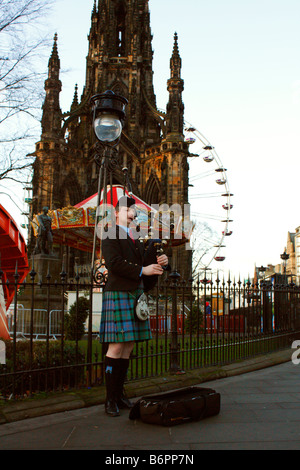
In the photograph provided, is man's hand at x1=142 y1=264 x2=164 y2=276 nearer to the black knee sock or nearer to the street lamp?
the black knee sock

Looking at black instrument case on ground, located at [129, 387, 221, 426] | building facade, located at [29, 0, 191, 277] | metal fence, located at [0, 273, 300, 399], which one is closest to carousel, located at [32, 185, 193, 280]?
metal fence, located at [0, 273, 300, 399]

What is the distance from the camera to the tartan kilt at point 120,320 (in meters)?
4.03

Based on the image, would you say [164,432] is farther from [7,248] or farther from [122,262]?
[7,248]

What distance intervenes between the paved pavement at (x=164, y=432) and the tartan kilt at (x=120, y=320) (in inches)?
28.2

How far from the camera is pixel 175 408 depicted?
11.9 ft

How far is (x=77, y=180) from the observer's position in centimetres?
3325

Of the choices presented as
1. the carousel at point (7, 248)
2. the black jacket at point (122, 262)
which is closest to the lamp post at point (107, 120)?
the carousel at point (7, 248)

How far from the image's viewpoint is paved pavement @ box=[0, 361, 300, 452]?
305 cm

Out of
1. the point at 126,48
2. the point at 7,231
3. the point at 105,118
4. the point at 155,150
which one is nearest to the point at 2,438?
the point at 7,231

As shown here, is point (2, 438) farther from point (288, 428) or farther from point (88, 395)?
point (288, 428)

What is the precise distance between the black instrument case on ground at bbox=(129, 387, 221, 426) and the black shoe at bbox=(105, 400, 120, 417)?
0.23m

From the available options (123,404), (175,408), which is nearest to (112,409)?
(123,404)

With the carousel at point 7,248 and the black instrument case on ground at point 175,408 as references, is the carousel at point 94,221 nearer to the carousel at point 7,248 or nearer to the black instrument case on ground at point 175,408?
the carousel at point 7,248
